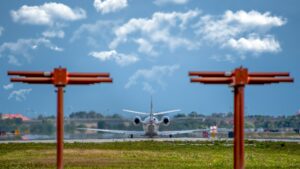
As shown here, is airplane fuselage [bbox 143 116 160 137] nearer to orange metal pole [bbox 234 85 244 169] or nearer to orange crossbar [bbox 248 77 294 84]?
orange crossbar [bbox 248 77 294 84]

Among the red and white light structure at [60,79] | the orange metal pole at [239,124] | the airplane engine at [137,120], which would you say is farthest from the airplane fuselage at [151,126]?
the orange metal pole at [239,124]

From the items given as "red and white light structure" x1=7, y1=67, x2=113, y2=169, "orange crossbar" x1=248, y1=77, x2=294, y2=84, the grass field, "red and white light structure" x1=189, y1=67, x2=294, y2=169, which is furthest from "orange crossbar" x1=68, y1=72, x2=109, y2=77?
the grass field

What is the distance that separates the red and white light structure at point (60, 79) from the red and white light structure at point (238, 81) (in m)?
1.96

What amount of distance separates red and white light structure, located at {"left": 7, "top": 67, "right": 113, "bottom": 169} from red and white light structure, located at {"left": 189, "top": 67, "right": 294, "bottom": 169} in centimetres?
196

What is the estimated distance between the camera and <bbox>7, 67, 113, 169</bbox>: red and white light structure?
39.5 ft

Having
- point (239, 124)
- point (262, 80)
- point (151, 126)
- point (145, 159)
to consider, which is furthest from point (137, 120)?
point (239, 124)

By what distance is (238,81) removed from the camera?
11930mm

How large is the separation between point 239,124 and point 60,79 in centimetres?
363

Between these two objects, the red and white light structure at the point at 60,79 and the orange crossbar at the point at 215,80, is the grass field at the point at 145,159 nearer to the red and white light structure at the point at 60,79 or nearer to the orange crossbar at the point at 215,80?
the red and white light structure at the point at 60,79

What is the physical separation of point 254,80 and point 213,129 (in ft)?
301

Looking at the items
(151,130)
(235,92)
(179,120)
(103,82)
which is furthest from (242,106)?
(179,120)

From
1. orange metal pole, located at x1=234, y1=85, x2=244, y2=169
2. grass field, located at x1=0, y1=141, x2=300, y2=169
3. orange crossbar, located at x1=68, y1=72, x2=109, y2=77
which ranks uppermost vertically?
orange crossbar, located at x1=68, y1=72, x2=109, y2=77

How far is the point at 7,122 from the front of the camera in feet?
393

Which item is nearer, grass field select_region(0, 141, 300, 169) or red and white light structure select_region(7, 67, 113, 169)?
red and white light structure select_region(7, 67, 113, 169)
